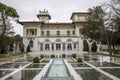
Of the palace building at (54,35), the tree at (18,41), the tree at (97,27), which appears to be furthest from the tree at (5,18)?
the palace building at (54,35)

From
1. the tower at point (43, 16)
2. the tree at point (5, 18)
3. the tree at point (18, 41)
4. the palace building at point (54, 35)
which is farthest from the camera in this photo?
the tower at point (43, 16)

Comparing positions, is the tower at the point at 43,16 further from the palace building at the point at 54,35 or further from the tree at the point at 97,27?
the tree at the point at 97,27

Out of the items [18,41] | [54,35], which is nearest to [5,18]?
[18,41]

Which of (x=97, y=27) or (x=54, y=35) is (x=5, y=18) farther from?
(x=54, y=35)

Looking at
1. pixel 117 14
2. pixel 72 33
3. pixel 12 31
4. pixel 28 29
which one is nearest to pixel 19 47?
pixel 28 29

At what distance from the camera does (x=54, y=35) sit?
61562mm

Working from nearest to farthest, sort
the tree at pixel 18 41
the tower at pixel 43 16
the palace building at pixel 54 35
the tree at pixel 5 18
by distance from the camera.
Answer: the tree at pixel 5 18 → the tree at pixel 18 41 → the palace building at pixel 54 35 → the tower at pixel 43 16

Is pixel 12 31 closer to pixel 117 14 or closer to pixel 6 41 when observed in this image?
pixel 6 41

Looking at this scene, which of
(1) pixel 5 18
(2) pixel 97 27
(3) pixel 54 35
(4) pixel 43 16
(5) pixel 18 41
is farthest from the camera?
(4) pixel 43 16

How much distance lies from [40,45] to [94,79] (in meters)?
49.4

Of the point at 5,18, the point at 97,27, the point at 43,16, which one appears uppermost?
the point at 43,16

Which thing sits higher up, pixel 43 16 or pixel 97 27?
pixel 43 16

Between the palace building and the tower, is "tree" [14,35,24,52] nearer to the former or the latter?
the palace building

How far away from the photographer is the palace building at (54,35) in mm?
60719
